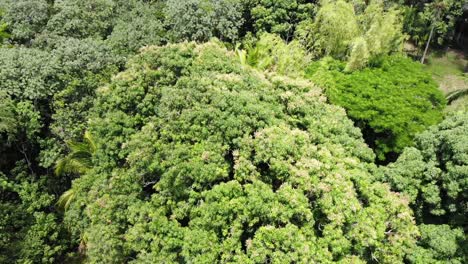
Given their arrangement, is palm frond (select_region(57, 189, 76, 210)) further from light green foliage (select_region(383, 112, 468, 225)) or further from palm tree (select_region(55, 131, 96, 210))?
light green foliage (select_region(383, 112, 468, 225))

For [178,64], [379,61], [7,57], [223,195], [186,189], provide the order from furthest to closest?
[379,61], [7,57], [178,64], [186,189], [223,195]

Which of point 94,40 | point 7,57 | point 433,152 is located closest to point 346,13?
point 433,152

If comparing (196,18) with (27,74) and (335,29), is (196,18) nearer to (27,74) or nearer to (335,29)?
(335,29)

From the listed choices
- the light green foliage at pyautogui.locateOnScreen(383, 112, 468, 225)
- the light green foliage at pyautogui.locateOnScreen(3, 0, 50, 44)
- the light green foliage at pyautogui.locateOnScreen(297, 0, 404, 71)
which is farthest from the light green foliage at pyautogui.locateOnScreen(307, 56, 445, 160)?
the light green foliage at pyautogui.locateOnScreen(3, 0, 50, 44)

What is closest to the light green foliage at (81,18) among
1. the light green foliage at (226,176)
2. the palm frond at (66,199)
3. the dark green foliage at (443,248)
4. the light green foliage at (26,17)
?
the light green foliage at (26,17)

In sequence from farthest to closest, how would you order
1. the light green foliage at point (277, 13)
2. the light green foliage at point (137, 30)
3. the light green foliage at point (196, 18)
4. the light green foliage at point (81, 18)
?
1. the light green foliage at point (277, 13)
2. the light green foliage at point (196, 18)
3. the light green foliage at point (81, 18)
4. the light green foliage at point (137, 30)

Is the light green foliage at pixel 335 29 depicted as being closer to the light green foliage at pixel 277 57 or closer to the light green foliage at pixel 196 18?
the light green foliage at pixel 277 57

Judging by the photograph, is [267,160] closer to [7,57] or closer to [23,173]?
[23,173]
